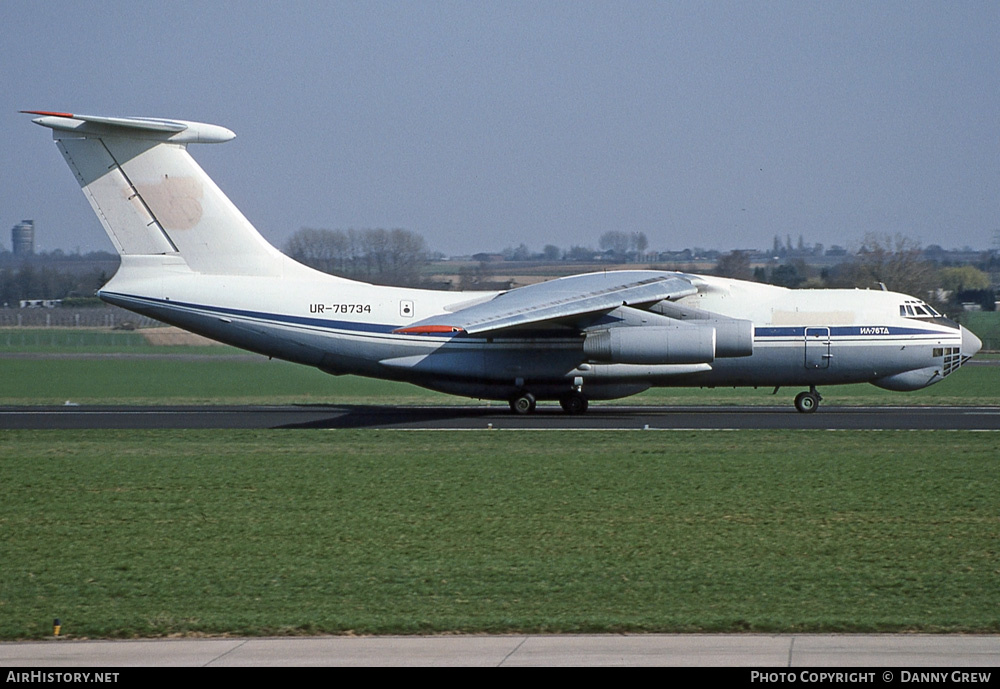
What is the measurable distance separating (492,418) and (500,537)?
47.6 ft

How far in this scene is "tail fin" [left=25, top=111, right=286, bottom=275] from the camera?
1051 inches

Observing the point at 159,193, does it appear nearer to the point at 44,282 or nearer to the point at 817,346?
the point at 817,346

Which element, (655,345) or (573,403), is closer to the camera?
(655,345)

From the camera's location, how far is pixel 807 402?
28188mm

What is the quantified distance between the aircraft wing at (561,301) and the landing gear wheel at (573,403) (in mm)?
2365

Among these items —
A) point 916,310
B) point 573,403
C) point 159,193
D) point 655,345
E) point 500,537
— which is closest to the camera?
point 500,537

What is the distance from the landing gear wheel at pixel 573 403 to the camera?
92.5 feet

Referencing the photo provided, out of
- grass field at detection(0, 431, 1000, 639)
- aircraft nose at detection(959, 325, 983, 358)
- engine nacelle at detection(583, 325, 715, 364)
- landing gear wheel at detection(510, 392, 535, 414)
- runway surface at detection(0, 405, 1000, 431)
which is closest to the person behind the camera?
grass field at detection(0, 431, 1000, 639)

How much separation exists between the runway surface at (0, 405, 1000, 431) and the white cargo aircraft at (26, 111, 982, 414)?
0.89 metres

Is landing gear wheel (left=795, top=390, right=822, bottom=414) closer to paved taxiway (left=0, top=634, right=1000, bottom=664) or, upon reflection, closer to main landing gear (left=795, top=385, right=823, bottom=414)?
main landing gear (left=795, top=385, right=823, bottom=414)

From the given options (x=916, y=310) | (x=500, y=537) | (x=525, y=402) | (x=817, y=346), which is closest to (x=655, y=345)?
(x=525, y=402)

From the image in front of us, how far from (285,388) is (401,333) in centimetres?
1399

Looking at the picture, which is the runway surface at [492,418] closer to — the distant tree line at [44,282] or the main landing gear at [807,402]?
the main landing gear at [807,402]

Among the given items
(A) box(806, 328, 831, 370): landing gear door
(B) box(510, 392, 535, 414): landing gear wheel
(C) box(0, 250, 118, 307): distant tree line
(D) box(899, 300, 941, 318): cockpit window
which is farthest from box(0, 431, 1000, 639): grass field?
(C) box(0, 250, 118, 307): distant tree line
